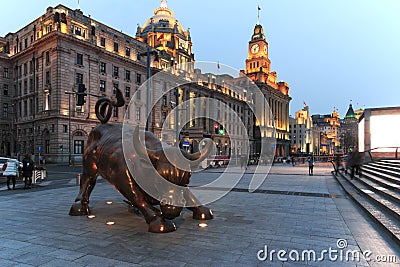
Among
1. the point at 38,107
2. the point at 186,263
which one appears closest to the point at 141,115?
the point at 38,107

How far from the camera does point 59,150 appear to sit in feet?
127

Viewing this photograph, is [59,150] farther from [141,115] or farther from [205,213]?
[205,213]

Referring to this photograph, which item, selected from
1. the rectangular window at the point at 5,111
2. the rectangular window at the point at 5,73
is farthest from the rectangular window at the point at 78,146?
the rectangular window at the point at 5,73

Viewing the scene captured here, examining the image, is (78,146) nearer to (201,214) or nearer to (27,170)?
(27,170)

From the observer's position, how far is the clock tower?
337 ft

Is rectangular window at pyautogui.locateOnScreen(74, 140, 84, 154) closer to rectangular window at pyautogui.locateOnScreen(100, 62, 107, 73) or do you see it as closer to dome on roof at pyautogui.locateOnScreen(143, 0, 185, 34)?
rectangular window at pyautogui.locateOnScreen(100, 62, 107, 73)

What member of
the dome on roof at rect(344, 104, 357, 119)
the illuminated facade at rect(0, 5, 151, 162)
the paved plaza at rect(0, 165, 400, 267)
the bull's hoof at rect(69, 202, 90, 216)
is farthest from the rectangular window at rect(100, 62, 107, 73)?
the dome on roof at rect(344, 104, 357, 119)

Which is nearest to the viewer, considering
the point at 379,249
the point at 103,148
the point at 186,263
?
the point at 186,263

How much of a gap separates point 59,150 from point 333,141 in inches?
6882

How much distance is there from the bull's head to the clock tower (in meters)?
99.4

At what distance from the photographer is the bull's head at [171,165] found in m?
6.02

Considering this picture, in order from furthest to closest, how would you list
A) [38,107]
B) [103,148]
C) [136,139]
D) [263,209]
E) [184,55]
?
1. [184,55]
2. [38,107]
3. [263,209]
4. [103,148]
5. [136,139]

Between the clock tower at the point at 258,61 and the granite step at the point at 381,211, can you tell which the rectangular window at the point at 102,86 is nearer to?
the granite step at the point at 381,211

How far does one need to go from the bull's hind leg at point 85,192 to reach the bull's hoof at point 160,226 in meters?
2.94
